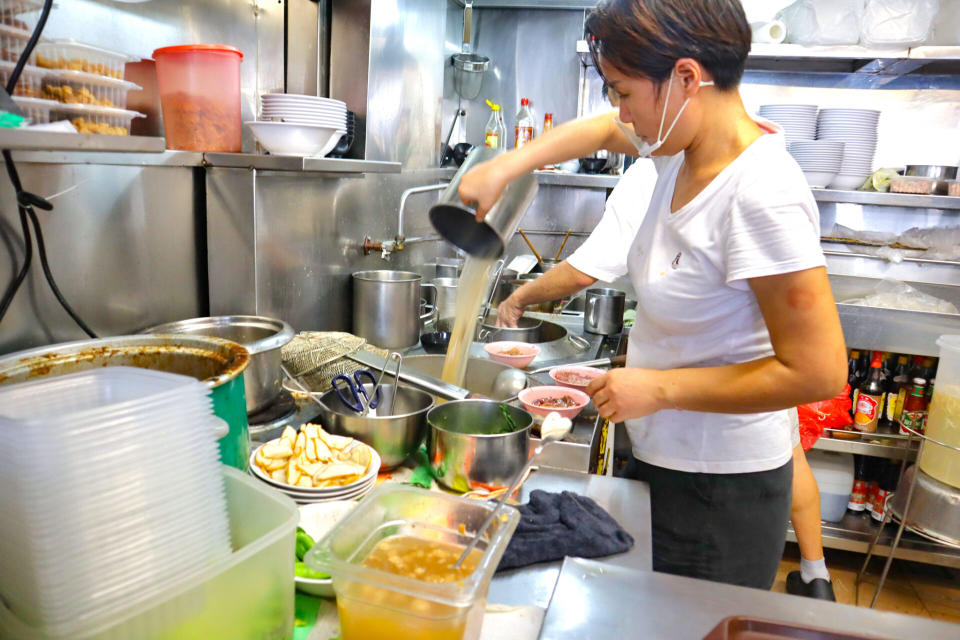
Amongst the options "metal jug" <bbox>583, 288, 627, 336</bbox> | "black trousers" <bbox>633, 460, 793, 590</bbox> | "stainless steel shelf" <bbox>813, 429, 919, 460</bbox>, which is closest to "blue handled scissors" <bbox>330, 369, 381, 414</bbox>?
"black trousers" <bbox>633, 460, 793, 590</bbox>

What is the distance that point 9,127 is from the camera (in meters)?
0.83

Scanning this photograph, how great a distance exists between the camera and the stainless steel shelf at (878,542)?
10.3 feet

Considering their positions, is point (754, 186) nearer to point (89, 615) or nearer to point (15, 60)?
point (89, 615)

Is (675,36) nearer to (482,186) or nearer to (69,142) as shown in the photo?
(482,186)

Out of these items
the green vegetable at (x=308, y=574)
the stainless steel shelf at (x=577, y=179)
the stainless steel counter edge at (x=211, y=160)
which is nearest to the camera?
the green vegetable at (x=308, y=574)

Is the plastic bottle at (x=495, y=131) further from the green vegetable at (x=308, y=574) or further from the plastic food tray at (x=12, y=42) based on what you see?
the green vegetable at (x=308, y=574)

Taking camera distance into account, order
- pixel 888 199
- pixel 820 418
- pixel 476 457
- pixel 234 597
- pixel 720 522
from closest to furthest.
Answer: pixel 234 597 → pixel 476 457 → pixel 720 522 → pixel 820 418 → pixel 888 199

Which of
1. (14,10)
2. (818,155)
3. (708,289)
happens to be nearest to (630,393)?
(708,289)

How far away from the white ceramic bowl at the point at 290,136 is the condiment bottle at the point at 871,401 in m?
2.86

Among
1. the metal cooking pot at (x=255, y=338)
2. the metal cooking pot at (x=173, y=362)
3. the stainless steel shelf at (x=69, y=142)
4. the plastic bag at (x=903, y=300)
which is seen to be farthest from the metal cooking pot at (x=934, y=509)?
the stainless steel shelf at (x=69, y=142)

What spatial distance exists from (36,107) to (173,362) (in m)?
0.48

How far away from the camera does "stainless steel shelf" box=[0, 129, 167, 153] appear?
0.81m

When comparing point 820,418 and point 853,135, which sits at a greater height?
point 853,135

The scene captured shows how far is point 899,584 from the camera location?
3.28m
